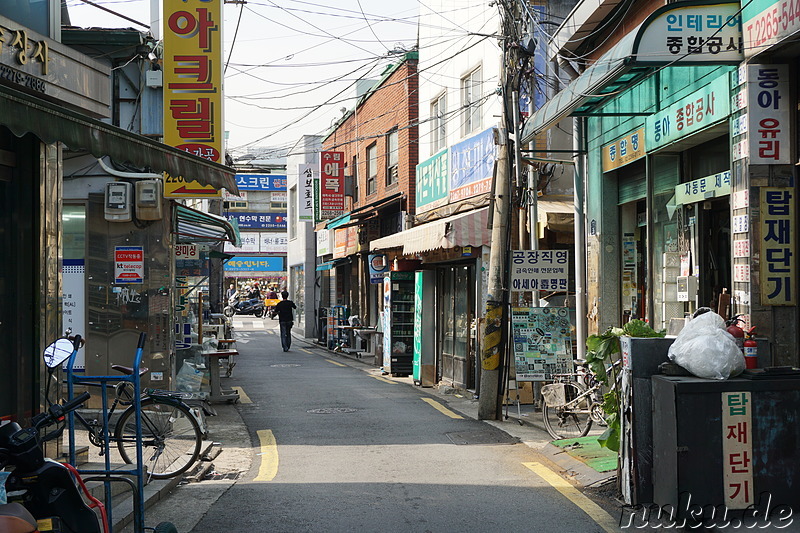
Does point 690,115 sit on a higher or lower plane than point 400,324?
higher

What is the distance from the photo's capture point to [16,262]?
24.6ft

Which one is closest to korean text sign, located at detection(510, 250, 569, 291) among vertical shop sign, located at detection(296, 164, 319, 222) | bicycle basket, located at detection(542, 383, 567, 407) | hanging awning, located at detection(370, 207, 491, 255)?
hanging awning, located at detection(370, 207, 491, 255)

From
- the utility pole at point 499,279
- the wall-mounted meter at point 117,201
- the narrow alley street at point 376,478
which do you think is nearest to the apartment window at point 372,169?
the narrow alley street at point 376,478

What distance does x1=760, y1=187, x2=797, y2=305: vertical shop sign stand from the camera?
8258 millimetres

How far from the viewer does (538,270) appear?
12.5 m

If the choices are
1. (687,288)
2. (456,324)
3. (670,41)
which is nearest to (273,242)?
(456,324)

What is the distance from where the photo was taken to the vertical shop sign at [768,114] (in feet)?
27.1

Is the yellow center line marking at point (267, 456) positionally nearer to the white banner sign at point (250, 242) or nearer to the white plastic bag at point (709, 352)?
the white plastic bag at point (709, 352)

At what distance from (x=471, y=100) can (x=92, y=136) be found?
42.4ft

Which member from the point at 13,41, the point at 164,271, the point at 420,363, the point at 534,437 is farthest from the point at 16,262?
the point at 420,363

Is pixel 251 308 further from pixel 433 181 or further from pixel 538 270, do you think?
pixel 538 270

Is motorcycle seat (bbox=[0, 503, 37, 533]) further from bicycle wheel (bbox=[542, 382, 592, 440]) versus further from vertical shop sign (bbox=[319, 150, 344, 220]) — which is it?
vertical shop sign (bbox=[319, 150, 344, 220])

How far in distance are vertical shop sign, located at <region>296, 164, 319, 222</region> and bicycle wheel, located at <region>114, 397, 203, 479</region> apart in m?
22.6

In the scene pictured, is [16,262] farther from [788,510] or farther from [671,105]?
[671,105]
